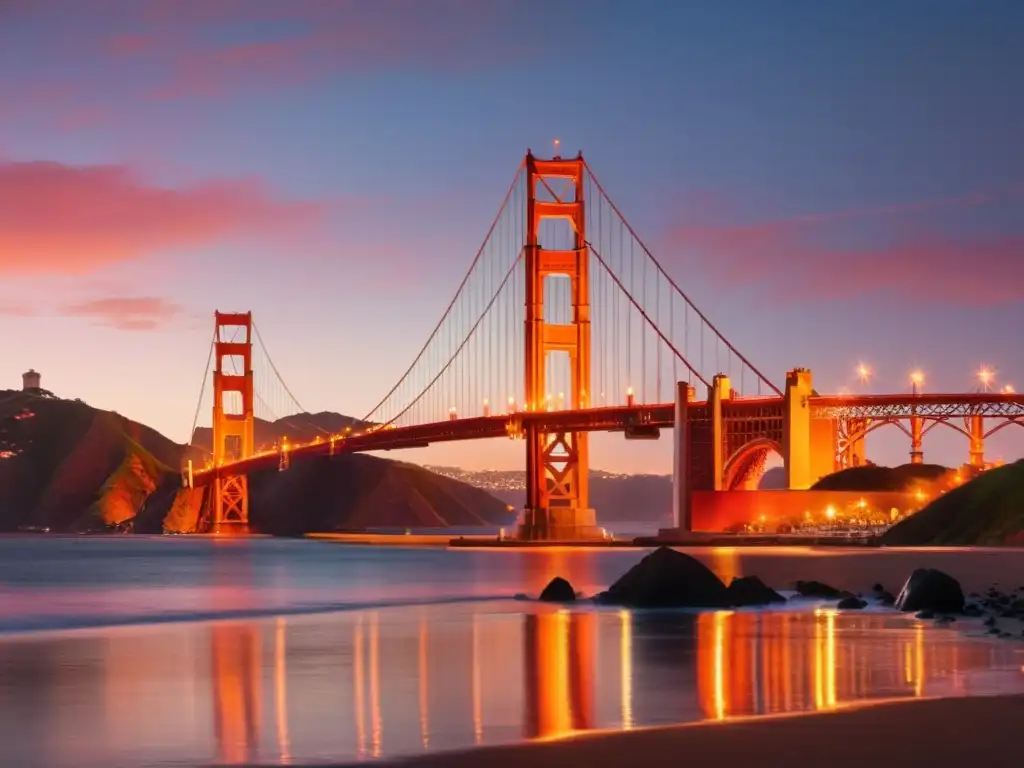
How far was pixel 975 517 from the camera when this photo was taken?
68062 millimetres

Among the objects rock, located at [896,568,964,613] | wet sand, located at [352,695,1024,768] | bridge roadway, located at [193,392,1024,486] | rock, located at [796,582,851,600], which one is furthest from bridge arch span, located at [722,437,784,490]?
wet sand, located at [352,695,1024,768]

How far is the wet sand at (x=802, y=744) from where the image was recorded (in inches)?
475

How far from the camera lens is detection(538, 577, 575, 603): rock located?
34.5 meters

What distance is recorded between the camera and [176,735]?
14078 millimetres

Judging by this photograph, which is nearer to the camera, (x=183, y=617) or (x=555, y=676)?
(x=555, y=676)

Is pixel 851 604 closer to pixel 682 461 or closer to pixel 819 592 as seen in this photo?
pixel 819 592

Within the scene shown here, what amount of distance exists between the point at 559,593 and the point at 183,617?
777 centimetres

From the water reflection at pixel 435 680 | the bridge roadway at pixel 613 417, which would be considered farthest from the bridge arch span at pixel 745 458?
the water reflection at pixel 435 680

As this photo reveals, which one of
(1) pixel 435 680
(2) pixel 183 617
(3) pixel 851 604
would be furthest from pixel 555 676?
(2) pixel 183 617

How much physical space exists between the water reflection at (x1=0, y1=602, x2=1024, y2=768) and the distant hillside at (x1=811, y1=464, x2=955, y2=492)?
219ft

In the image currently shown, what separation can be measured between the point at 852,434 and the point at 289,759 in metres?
95.6

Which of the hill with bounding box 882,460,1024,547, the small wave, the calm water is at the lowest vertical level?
the small wave

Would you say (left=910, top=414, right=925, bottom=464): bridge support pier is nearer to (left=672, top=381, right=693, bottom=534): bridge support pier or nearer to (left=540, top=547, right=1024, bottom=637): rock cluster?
(left=672, top=381, right=693, bottom=534): bridge support pier

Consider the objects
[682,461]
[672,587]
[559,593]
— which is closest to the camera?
[672,587]
